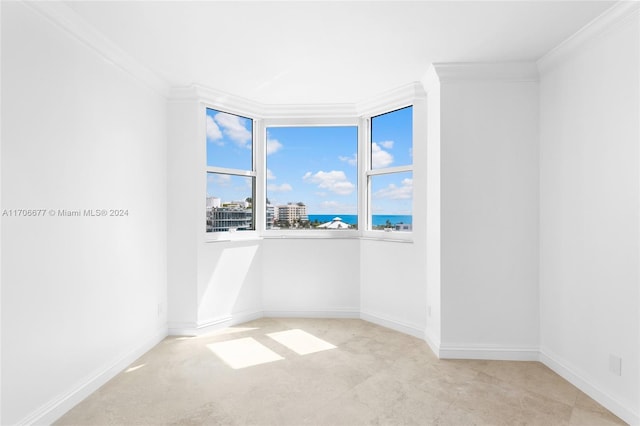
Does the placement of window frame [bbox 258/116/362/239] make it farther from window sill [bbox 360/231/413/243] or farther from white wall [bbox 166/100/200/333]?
white wall [bbox 166/100/200/333]

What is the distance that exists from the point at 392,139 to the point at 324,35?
174 cm

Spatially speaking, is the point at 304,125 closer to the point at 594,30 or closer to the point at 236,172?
the point at 236,172

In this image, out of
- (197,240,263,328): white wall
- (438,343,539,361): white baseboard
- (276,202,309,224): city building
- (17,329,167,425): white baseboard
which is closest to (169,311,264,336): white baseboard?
(197,240,263,328): white wall

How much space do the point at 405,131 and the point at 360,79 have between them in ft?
2.76

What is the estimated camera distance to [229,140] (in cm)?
392

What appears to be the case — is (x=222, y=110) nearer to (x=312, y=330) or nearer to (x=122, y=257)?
(x=122, y=257)

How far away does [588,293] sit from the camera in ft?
7.77

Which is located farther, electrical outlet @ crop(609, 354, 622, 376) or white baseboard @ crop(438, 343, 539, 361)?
white baseboard @ crop(438, 343, 539, 361)

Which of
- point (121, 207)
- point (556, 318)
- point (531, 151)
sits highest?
point (531, 151)

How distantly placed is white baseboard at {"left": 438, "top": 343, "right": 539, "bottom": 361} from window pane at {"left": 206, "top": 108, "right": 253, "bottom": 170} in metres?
2.91

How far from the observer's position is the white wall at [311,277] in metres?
4.04

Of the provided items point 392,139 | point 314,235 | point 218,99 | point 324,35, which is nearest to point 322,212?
point 314,235

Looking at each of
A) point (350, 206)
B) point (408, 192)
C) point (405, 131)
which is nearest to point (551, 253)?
point (408, 192)

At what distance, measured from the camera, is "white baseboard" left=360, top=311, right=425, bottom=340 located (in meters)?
3.41
